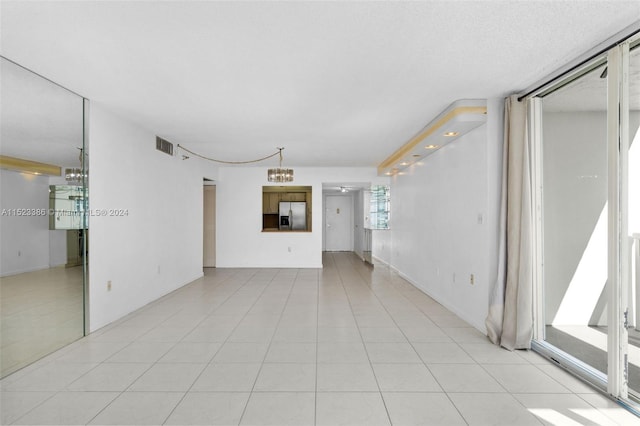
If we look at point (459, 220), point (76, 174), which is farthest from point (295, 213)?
point (76, 174)

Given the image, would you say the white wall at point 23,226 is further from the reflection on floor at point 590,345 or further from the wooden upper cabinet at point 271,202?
the wooden upper cabinet at point 271,202

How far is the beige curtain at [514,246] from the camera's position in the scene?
3.35 meters

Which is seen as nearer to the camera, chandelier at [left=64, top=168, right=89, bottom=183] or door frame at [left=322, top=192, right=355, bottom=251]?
chandelier at [left=64, top=168, right=89, bottom=183]

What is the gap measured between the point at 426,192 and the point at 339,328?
312 cm

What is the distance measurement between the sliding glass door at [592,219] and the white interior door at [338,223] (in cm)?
954

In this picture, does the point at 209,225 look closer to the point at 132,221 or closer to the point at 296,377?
the point at 132,221

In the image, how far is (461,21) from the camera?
7.47ft

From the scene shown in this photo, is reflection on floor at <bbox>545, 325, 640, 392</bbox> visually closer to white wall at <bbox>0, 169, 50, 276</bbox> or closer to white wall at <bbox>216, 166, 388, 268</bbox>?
white wall at <bbox>0, 169, 50, 276</bbox>

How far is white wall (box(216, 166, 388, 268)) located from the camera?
8.97m

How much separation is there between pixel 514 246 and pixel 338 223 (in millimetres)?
10155

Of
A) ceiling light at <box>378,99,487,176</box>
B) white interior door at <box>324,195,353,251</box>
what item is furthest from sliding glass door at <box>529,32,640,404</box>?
white interior door at <box>324,195,353,251</box>

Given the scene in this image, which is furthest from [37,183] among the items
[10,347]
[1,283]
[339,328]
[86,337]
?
[339,328]

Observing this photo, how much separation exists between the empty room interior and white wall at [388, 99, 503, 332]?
1.5 inches

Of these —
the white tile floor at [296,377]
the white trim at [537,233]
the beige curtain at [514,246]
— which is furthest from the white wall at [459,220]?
the white tile floor at [296,377]
